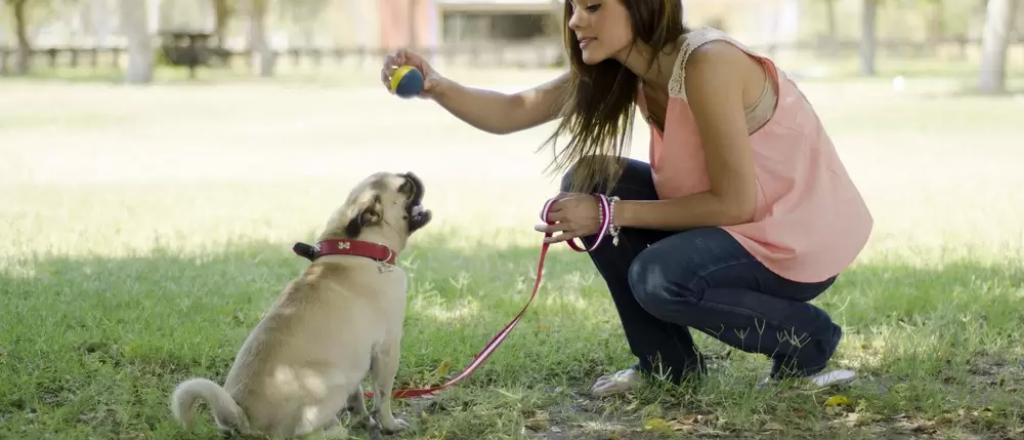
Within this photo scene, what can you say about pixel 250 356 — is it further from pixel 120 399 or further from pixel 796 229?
pixel 796 229

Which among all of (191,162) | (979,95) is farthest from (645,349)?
(979,95)

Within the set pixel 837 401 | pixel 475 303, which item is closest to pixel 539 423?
pixel 837 401

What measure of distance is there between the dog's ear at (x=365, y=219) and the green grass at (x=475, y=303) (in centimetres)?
66

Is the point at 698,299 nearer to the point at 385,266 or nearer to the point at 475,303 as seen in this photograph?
the point at 385,266

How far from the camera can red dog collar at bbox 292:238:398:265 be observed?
374 centimetres

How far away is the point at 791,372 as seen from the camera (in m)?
4.05

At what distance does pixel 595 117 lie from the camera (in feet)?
13.1

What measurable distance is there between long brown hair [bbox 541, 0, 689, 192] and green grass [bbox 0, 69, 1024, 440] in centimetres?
79

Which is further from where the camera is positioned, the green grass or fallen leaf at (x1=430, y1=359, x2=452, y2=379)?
fallen leaf at (x1=430, y1=359, x2=452, y2=379)

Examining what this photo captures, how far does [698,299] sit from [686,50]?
79 centimetres

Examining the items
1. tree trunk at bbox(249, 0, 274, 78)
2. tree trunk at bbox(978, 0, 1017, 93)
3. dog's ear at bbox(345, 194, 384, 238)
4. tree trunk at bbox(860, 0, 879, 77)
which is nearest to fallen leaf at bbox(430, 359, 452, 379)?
dog's ear at bbox(345, 194, 384, 238)

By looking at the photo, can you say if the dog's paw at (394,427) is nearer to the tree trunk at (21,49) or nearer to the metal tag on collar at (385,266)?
the metal tag on collar at (385,266)

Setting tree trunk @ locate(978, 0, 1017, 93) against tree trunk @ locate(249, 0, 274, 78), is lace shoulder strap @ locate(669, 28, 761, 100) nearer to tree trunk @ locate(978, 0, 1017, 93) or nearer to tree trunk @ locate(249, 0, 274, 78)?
tree trunk @ locate(978, 0, 1017, 93)

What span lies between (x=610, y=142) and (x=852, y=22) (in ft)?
252
